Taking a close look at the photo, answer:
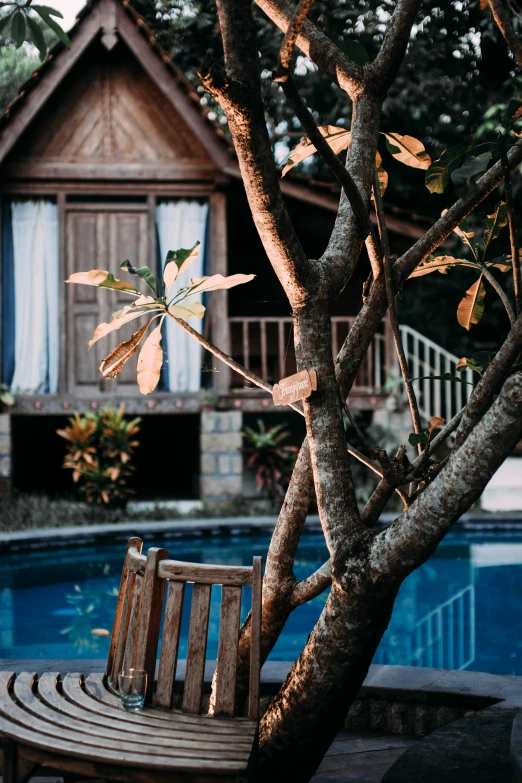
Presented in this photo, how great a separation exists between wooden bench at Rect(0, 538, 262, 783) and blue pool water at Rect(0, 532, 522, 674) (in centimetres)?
308

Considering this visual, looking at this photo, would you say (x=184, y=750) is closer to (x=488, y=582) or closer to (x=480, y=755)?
(x=480, y=755)

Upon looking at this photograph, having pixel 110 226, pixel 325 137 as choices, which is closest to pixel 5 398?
pixel 110 226

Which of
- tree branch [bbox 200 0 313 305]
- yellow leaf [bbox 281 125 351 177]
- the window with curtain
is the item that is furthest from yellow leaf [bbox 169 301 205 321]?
the window with curtain

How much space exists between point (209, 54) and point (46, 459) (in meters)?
10.4

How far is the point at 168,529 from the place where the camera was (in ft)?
29.8

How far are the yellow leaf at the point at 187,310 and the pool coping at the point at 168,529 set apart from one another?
6.00 metres

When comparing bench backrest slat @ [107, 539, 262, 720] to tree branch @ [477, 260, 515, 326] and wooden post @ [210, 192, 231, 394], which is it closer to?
tree branch @ [477, 260, 515, 326]

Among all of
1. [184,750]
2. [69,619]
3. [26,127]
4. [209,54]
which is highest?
[26,127]

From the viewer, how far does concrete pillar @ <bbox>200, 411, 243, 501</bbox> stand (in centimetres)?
1047

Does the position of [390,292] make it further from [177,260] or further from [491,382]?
[177,260]

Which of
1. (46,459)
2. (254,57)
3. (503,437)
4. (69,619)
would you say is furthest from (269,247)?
(46,459)

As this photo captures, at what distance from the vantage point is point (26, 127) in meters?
10.2

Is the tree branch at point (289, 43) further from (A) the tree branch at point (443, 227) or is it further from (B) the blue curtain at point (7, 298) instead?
(B) the blue curtain at point (7, 298)

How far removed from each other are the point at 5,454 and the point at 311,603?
15.8 ft
